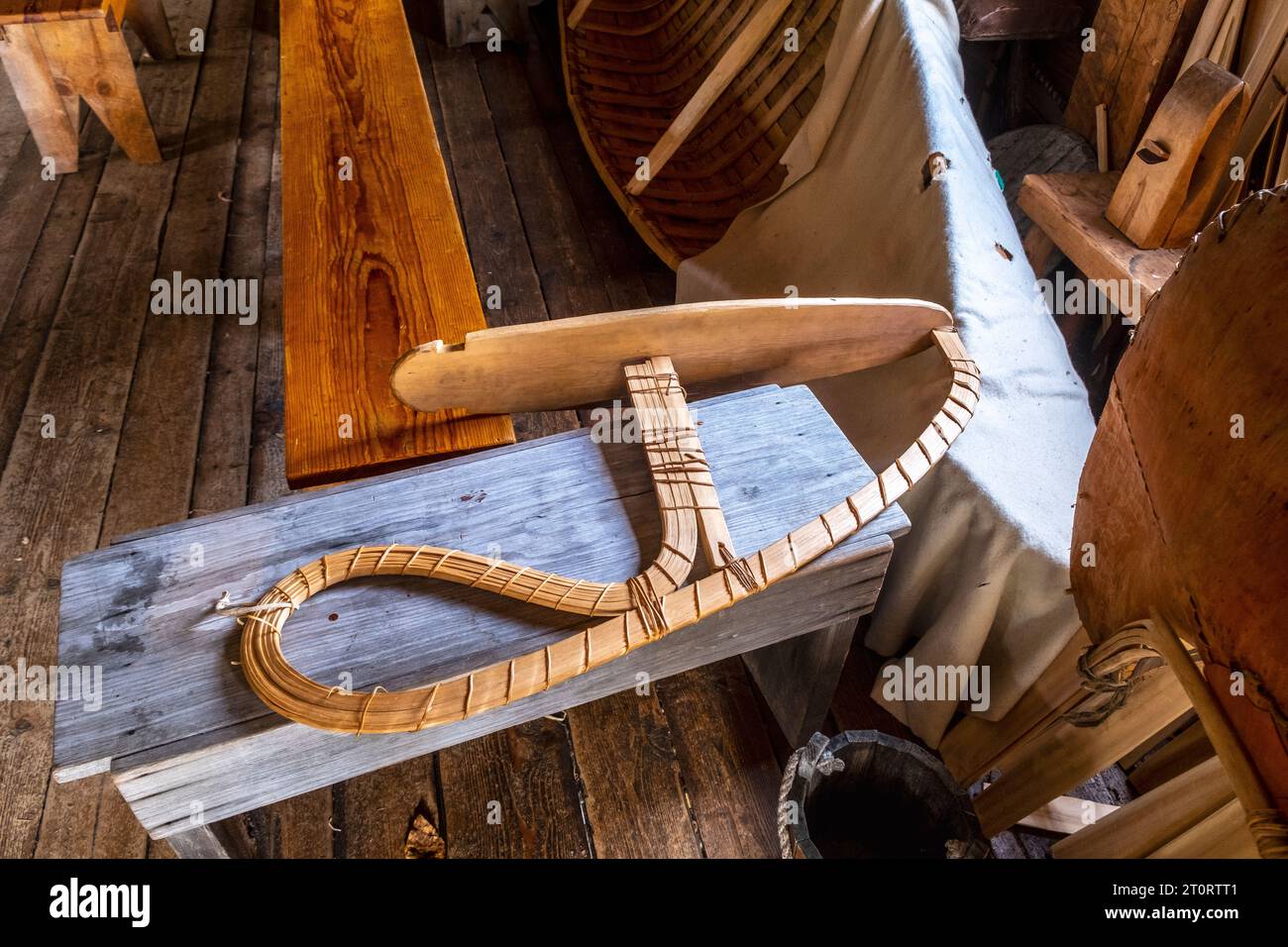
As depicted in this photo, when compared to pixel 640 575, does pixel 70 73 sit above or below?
below

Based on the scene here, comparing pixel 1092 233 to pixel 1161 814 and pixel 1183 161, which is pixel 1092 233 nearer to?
pixel 1183 161

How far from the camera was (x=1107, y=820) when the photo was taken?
157 cm

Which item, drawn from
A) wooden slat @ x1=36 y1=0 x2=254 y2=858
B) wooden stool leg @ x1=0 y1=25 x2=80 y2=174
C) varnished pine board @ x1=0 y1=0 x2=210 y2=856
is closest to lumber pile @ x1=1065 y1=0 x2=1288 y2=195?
wooden slat @ x1=36 y1=0 x2=254 y2=858

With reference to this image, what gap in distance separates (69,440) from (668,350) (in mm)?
1963

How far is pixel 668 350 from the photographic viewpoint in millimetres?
1699

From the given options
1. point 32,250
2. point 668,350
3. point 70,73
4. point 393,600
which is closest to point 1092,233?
point 668,350

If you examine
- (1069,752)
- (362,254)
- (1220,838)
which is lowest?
(1069,752)

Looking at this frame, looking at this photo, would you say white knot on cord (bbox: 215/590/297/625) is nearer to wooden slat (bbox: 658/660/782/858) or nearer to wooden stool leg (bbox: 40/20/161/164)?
wooden slat (bbox: 658/660/782/858)

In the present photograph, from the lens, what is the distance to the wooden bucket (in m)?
1.61

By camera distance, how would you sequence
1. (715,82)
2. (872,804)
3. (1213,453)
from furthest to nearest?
(715,82)
(872,804)
(1213,453)

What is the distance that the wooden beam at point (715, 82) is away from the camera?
3.07 m

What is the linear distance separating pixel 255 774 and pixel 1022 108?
3557 mm

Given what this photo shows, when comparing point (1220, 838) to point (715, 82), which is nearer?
point (1220, 838)
